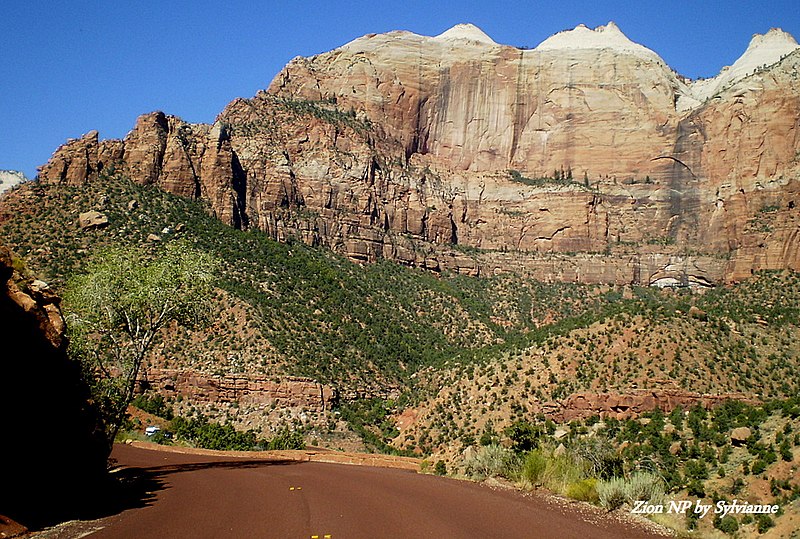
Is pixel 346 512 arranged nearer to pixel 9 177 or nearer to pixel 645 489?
pixel 645 489

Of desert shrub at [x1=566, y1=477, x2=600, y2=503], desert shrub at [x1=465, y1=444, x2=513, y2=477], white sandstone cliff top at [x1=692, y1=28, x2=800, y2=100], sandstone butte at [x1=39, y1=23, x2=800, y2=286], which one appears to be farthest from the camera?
white sandstone cliff top at [x1=692, y1=28, x2=800, y2=100]

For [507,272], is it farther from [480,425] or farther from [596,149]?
[480,425]

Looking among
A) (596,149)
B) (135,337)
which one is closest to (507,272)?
(596,149)

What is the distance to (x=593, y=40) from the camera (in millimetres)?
132250

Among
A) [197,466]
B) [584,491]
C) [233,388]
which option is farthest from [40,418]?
[233,388]

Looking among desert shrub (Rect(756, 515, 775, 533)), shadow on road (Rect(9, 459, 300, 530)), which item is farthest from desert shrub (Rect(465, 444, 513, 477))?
shadow on road (Rect(9, 459, 300, 530))

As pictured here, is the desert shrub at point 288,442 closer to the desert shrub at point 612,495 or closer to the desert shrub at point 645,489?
the desert shrub at point 612,495

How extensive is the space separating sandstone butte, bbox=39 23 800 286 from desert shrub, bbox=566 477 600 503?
204 ft

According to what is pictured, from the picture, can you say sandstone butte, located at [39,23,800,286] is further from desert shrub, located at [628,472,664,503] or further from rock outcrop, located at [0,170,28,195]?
rock outcrop, located at [0,170,28,195]

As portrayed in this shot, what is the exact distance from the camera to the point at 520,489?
16.4m

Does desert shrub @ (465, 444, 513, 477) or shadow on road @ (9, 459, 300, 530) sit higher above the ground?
desert shrub @ (465, 444, 513, 477)

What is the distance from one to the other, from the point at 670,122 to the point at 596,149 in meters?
12.5

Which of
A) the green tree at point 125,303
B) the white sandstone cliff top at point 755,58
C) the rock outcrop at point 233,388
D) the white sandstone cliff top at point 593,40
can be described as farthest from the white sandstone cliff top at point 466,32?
the green tree at point 125,303

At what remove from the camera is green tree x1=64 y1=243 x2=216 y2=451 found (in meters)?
21.4
